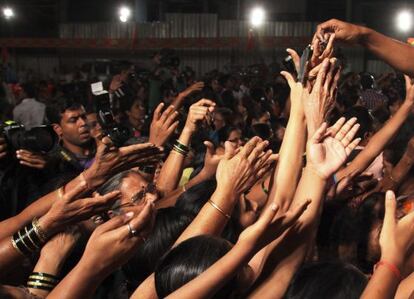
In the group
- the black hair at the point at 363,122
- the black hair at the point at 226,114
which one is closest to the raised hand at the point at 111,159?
the black hair at the point at 363,122

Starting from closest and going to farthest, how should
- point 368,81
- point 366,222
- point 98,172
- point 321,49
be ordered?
point 98,172 < point 321,49 < point 366,222 < point 368,81

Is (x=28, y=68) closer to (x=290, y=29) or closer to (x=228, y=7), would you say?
(x=228, y=7)

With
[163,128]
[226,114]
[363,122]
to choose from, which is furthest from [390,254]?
[226,114]

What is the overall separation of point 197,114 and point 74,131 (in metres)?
1.84

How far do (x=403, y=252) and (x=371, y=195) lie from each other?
1290 mm

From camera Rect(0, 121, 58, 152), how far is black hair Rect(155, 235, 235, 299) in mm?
1315

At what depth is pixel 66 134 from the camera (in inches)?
212

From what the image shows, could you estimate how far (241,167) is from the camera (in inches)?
97.0

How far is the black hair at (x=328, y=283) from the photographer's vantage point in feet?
6.41

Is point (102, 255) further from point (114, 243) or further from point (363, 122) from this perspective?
point (363, 122)

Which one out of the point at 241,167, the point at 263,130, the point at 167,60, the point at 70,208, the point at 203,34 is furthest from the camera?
the point at 203,34

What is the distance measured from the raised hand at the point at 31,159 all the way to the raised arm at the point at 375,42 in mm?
1565

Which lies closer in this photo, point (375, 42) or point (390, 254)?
point (390, 254)

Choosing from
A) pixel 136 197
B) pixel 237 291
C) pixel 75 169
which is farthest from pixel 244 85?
pixel 237 291
